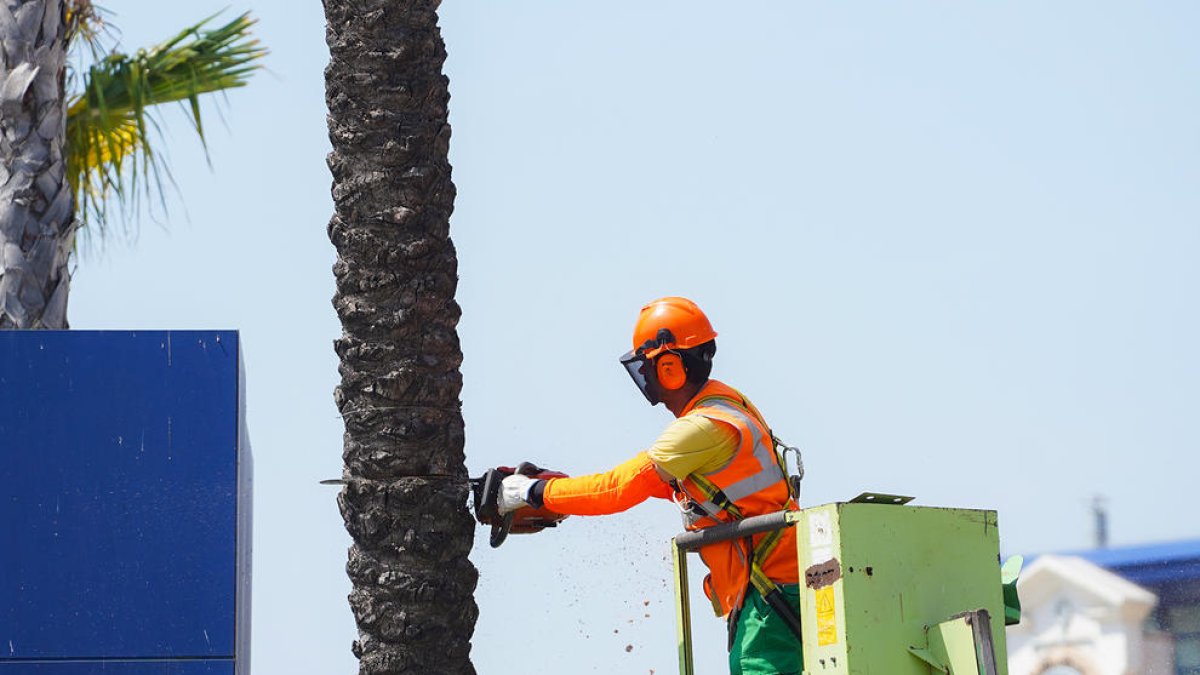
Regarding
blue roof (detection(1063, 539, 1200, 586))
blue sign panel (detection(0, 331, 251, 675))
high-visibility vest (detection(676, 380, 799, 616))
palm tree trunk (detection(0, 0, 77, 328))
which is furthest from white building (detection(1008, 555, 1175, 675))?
blue sign panel (detection(0, 331, 251, 675))

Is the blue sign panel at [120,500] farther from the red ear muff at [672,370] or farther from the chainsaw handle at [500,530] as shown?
the red ear muff at [672,370]

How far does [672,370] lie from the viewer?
24.5ft

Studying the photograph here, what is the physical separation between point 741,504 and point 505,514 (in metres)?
1.11

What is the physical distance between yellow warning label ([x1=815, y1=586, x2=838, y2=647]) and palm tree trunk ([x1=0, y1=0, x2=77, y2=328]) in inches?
263

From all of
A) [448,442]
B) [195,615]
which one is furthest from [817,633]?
[195,615]

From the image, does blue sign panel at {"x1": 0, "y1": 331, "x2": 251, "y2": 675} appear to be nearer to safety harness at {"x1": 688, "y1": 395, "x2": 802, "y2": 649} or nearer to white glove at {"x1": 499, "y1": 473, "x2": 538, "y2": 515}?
white glove at {"x1": 499, "y1": 473, "x2": 538, "y2": 515}

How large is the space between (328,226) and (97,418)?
1.30m

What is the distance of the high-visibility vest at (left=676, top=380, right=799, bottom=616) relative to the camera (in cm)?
692

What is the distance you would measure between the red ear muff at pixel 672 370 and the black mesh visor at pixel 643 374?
0.15 feet

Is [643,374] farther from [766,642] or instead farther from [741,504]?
[766,642]

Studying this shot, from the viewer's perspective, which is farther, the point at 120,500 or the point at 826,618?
the point at 120,500

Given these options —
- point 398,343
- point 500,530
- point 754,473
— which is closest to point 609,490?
point 754,473

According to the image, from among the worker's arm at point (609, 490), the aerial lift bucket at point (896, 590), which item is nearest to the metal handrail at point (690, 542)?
the aerial lift bucket at point (896, 590)

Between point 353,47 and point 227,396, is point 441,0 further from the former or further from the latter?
point 227,396
